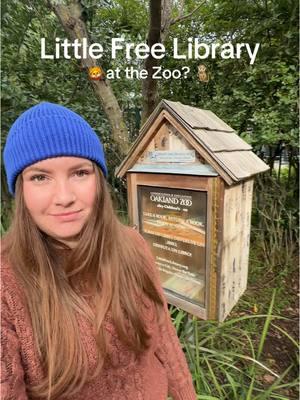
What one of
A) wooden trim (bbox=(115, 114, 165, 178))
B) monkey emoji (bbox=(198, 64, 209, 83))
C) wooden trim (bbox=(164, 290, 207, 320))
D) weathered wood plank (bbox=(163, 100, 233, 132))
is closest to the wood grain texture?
wooden trim (bbox=(164, 290, 207, 320))

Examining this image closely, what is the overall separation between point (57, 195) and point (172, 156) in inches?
33.4

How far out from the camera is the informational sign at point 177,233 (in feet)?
5.41

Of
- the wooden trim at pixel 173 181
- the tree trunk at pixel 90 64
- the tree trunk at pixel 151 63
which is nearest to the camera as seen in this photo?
the wooden trim at pixel 173 181

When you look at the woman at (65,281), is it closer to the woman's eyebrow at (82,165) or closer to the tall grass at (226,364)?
the woman's eyebrow at (82,165)

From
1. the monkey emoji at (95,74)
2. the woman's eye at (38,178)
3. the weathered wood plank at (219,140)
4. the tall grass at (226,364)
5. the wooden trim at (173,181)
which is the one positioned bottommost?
the tall grass at (226,364)

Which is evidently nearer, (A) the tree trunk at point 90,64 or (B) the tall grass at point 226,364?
(B) the tall grass at point 226,364

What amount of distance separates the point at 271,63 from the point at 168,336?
8.37 ft

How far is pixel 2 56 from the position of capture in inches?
117

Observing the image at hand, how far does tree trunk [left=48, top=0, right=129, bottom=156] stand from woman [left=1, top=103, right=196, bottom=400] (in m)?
1.52

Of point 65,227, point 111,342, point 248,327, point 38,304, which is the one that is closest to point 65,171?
point 65,227

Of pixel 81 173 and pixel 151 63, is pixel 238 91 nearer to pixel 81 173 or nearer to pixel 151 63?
pixel 151 63

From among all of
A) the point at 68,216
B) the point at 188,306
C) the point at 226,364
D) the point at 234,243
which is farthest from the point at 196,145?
the point at 226,364

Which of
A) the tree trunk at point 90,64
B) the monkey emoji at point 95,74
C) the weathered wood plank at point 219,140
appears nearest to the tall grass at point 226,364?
the weathered wood plank at point 219,140

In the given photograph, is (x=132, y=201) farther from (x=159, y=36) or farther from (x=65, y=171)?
(x=159, y=36)
